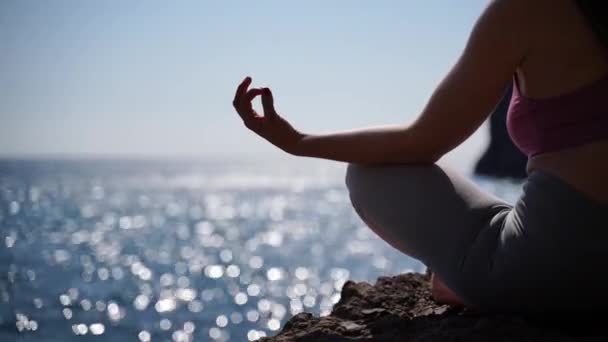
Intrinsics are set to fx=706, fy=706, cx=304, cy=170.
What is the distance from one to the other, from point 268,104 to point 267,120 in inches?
2.3

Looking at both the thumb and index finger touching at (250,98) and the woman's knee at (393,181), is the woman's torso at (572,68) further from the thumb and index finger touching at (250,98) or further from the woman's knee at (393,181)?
the thumb and index finger touching at (250,98)

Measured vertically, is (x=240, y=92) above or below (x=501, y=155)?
above

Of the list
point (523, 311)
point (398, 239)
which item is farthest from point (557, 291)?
point (398, 239)

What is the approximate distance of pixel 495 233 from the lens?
7.23 feet

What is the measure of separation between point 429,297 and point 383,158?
1.04 metres

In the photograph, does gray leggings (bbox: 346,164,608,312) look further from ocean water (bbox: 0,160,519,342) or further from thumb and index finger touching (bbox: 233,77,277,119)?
ocean water (bbox: 0,160,519,342)

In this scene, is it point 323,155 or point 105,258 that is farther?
point 105,258

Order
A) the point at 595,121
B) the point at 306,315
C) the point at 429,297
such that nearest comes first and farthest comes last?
the point at 595,121
the point at 306,315
the point at 429,297

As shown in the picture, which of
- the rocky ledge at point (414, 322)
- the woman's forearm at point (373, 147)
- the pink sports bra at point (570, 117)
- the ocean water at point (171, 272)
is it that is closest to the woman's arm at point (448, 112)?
the woman's forearm at point (373, 147)

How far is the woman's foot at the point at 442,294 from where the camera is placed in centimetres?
266

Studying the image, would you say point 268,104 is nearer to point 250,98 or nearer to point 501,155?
point 250,98

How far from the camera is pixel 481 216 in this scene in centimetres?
225

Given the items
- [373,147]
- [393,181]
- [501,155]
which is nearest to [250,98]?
[373,147]

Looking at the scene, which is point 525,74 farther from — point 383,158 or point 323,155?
point 323,155
